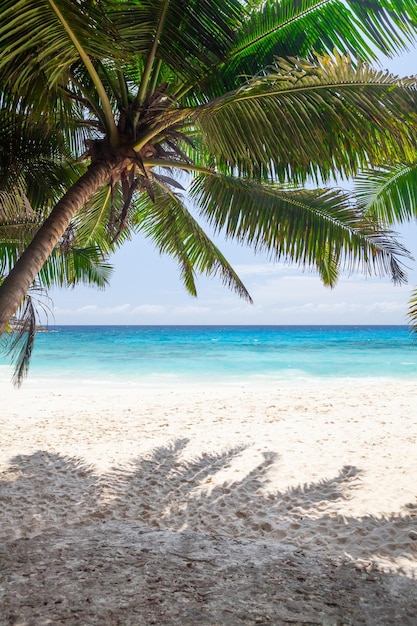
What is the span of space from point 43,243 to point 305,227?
2502 millimetres

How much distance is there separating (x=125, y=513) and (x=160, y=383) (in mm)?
15755

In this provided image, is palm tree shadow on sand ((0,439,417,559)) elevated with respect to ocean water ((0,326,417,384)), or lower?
elevated

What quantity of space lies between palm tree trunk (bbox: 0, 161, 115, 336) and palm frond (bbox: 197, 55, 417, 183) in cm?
96

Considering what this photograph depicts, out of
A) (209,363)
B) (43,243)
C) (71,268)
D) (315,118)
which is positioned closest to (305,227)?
(315,118)

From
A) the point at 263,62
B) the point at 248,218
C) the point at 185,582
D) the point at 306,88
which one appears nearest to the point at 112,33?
the point at 306,88

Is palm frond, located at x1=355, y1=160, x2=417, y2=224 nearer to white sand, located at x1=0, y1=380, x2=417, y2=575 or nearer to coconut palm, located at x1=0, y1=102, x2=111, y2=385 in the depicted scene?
white sand, located at x1=0, y1=380, x2=417, y2=575

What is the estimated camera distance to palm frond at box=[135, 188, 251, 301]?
6.86 m

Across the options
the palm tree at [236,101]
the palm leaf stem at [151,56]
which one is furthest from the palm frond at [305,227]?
the palm leaf stem at [151,56]

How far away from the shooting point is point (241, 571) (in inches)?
130

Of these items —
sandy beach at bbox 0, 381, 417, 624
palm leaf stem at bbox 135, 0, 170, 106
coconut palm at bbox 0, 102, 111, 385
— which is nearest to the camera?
palm leaf stem at bbox 135, 0, 170, 106

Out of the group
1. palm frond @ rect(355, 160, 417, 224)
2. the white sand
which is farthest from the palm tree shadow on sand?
palm frond @ rect(355, 160, 417, 224)

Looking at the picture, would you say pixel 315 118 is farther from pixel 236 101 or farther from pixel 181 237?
pixel 181 237

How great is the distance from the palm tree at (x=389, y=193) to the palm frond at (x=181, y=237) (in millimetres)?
2010

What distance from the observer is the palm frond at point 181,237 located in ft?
22.5
